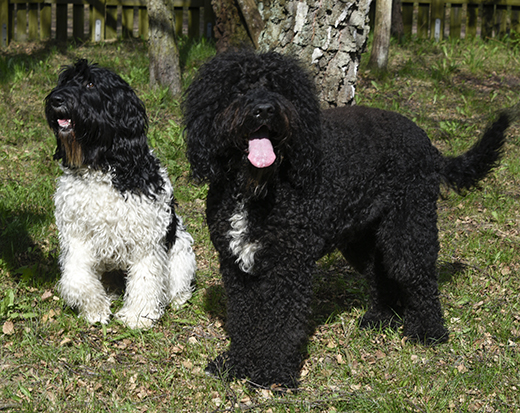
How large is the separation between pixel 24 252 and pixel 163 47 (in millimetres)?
3641

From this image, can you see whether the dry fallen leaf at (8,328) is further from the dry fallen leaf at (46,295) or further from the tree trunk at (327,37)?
the tree trunk at (327,37)

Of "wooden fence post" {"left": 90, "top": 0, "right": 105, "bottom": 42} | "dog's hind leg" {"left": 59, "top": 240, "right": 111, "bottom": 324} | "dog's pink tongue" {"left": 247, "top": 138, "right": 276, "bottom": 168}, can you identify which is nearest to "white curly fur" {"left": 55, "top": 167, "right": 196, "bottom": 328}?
"dog's hind leg" {"left": 59, "top": 240, "right": 111, "bottom": 324}

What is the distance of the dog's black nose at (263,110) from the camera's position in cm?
309

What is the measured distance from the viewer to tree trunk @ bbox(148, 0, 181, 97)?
24.0ft

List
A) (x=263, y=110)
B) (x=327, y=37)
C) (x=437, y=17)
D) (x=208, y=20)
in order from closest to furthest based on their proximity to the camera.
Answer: (x=263, y=110) < (x=327, y=37) < (x=208, y=20) < (x=437, y=17)

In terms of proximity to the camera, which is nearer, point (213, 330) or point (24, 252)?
point (213, 330)

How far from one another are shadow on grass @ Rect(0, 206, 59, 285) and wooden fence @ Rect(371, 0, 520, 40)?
7.81 metres

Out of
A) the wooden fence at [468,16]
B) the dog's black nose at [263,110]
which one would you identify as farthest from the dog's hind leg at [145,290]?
the wooden fence at [468,16]

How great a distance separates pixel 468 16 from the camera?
415 inches

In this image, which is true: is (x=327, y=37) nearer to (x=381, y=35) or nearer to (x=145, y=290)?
(x=145, y=290)

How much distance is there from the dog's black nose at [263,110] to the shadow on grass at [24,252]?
2556 millimetres

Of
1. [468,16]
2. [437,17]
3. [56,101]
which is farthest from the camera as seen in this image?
[468,16]

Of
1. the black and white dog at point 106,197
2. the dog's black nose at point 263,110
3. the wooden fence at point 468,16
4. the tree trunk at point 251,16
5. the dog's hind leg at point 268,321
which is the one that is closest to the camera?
the dog's black nose at point 263,110

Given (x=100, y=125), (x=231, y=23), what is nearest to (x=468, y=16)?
(x=231, y=23)
